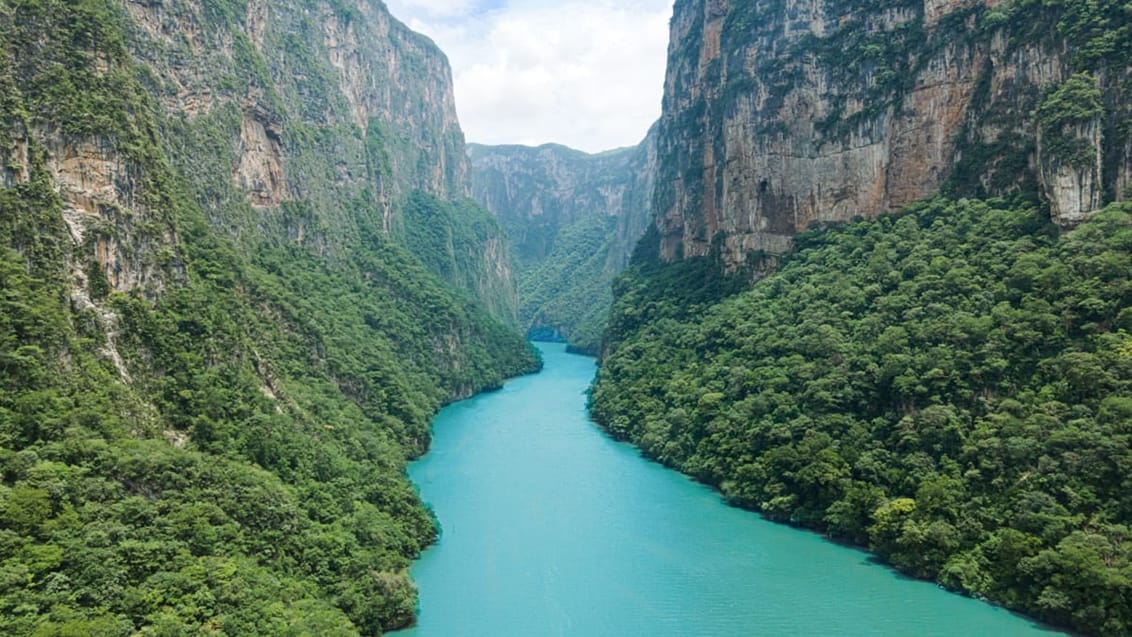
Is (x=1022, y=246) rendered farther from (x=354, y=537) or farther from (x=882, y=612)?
(x=354, y=537)

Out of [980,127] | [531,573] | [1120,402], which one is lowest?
[531,573]

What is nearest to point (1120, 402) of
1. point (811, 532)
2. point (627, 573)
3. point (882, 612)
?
point (882, 612)

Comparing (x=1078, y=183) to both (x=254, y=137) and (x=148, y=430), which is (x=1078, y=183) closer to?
(x=148, y=430)

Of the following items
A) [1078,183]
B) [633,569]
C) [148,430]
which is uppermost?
[1078,183]

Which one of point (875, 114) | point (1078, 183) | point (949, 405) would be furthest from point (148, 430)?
point (875, 114)

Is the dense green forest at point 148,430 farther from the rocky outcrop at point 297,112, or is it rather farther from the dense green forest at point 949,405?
the dense green forest at point 949,405
